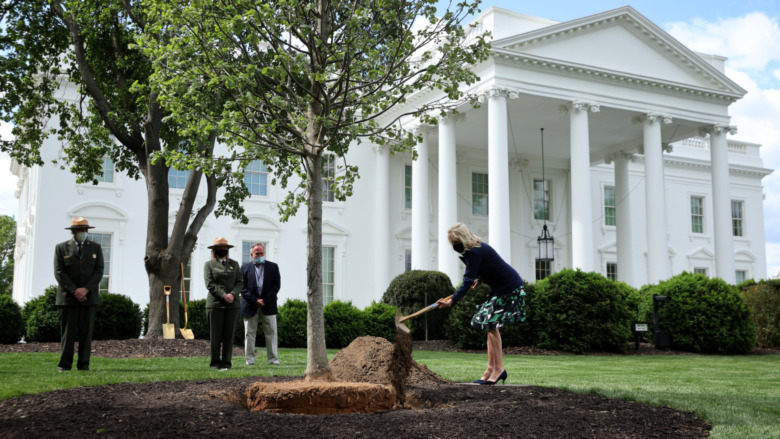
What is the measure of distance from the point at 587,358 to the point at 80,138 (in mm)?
11404

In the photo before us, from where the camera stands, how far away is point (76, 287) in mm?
8148

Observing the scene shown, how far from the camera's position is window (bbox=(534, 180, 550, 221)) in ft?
101

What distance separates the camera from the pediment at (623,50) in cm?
2275

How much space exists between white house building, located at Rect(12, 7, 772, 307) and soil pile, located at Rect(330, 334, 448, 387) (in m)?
13.0

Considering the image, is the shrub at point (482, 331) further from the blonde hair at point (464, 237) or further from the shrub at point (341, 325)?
the blonde hair at point (464, 237)

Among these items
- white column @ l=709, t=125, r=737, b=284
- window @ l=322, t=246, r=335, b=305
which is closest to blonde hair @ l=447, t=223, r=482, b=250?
window @ l=322, t=246, r=335, b=305

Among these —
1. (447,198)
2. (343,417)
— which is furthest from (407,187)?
(343,417)

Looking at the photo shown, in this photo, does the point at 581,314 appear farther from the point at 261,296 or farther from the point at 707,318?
the point at 261,296

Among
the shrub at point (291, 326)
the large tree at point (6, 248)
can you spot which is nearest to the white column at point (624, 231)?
the shrub at point (291, 326)

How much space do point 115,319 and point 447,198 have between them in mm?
11392

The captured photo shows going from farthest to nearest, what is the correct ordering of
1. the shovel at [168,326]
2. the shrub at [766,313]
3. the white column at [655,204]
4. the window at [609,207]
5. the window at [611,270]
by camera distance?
1. the window at [611,270]
2. the window at [609,207]
3. the white column at [655,204]
4. the shrub at [766,313]
5. the shovel at [168,326]

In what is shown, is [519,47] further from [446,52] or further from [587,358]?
[446,52]

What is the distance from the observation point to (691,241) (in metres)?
34.3

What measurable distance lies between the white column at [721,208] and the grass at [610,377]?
11742 millimetres
